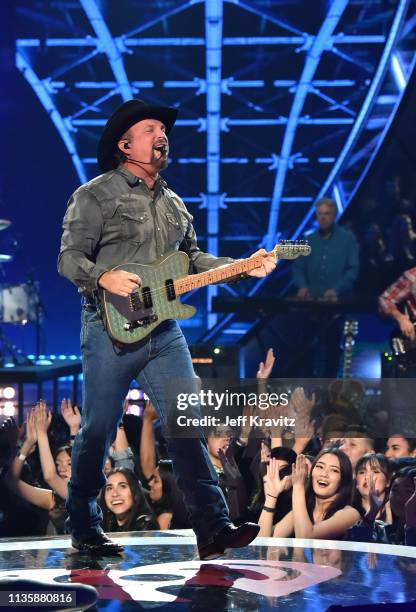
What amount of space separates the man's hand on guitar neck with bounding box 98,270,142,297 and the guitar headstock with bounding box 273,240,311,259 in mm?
541

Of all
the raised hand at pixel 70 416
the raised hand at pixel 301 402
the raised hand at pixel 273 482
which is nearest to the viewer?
the raised hand at pixel 273 482

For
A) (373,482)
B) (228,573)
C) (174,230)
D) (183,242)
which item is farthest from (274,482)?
(174,230)

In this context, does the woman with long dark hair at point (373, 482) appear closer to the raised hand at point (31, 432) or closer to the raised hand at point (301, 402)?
the raised hand at point (301, 402)

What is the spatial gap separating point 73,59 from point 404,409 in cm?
404

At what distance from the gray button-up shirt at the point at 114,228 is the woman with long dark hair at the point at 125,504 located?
1495 millimetres

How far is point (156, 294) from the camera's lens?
140 inches

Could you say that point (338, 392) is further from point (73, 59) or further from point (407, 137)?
point (73, 59)

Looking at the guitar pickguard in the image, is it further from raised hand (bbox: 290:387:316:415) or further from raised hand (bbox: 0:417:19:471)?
raised hand (bbox: 0:417:19:471)

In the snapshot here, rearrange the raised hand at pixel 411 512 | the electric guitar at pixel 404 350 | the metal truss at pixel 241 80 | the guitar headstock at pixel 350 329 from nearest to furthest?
1. the raised hand at pixel 411 512
2. the electric guitar at pixel 404 350
3. the guitar headstock at pixel 350 329
4. the metal truss at pixel 241 80

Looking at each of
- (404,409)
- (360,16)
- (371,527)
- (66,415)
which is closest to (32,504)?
(66,415)

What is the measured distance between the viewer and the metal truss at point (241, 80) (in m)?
7.77

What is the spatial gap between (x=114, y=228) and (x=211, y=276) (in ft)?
1.25

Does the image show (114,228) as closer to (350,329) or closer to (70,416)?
(70,416)

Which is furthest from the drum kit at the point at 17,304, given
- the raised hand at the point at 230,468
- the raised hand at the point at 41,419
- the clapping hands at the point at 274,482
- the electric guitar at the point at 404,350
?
the clapping hands at the point at 274,482
